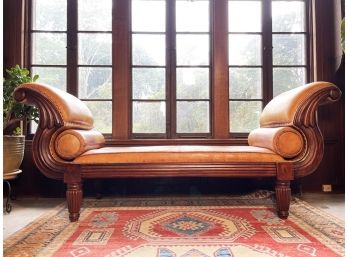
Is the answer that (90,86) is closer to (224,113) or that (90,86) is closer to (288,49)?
(224,113)

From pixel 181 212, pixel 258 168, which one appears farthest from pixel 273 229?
pixel 181 212

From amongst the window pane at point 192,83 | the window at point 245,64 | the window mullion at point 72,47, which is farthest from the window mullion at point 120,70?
the window at point 245,64

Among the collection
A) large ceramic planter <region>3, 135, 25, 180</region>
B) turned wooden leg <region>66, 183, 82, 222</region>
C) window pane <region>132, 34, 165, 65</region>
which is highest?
window pane <region>132, 34, 165, 65</region>

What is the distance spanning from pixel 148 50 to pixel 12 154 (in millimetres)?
1634

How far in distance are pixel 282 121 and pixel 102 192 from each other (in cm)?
180

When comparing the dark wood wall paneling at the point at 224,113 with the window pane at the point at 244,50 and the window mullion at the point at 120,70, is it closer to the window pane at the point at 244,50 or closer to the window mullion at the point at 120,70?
the window mullion at the point at 120,70

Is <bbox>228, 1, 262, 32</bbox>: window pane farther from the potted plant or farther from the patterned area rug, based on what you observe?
the potted plant

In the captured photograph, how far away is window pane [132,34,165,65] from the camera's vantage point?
126 inches

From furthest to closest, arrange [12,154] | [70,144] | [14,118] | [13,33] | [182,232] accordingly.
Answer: [13,33], [14,118], [12,154], [70,144], [182,232]

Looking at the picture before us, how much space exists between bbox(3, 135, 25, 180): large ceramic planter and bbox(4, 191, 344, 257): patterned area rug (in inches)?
17.4

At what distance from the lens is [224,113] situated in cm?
312

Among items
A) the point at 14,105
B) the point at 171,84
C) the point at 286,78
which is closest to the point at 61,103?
the point at 14,105

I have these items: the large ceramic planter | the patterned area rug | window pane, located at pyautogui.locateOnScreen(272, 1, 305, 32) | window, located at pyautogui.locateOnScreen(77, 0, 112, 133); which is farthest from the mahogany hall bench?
window pane, located at pyautogui.locateOnScreen(272, 1, 305, 32)

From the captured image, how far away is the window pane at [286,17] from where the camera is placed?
3.26m
